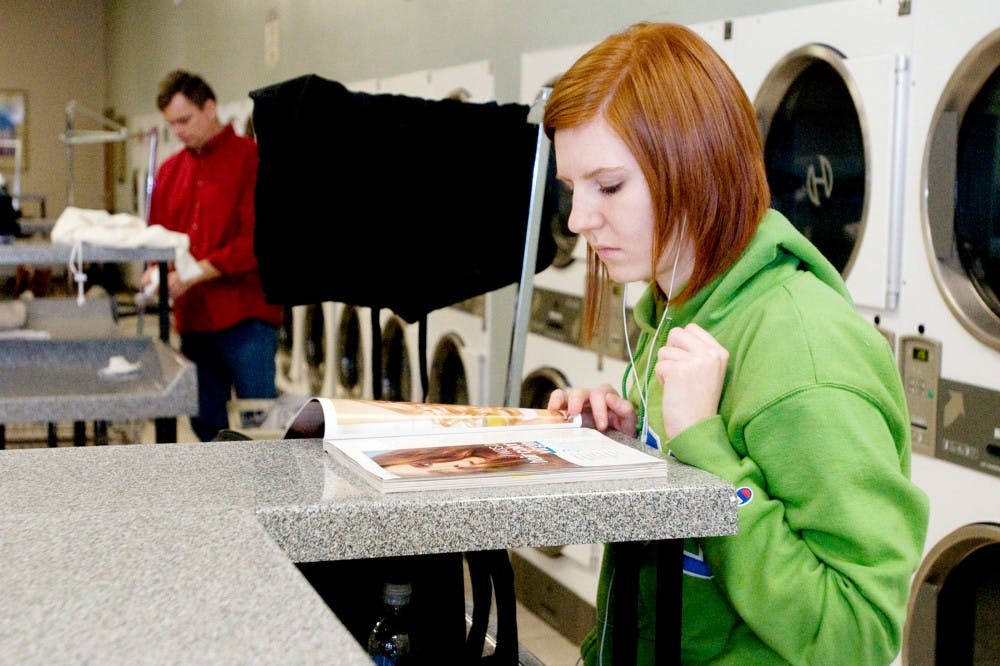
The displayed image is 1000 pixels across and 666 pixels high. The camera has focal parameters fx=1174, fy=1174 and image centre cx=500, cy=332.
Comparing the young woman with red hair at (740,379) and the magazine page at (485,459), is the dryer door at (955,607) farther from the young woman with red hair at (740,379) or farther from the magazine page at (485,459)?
the magazine page at (485,459)

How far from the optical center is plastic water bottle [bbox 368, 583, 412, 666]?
1.34m

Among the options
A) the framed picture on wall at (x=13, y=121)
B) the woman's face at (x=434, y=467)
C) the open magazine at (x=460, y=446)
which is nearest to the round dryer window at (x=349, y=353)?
the open magazine at (x=460, y=446)

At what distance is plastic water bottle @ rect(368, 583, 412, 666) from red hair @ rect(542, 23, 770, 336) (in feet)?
1.63

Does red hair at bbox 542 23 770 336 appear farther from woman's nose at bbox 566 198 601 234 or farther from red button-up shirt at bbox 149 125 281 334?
red button-up shirt at bbox 149 125 281 334

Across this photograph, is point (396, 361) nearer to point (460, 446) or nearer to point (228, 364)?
point (228, 364)

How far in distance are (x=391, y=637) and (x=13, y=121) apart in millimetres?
15108

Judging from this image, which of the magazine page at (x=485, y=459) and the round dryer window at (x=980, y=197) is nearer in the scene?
the magazine page at (x=485, y=459)

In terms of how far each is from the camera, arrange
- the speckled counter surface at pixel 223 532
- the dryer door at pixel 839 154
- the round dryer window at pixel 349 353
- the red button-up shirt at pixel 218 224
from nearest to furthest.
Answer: the speckled counter surface at pixel 223 532 → the dryer door at pixel 839 154 → the red button-up shirt at pixel 218 224 → the round dryer window at pixel 349 353

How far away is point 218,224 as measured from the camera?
4.53 metres

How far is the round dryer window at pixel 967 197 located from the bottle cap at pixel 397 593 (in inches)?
56.0

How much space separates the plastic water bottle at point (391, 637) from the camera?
1.34 meters

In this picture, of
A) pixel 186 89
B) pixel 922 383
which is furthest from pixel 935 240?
pixel 186 89

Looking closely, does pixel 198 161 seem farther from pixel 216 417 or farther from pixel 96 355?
pixel 96 355

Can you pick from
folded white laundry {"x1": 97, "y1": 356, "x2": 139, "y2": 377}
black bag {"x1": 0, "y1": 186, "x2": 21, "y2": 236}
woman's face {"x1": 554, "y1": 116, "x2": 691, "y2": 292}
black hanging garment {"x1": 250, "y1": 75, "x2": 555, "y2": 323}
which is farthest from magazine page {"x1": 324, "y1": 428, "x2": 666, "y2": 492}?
black bag {"x1": 0, "y1": 186, "x2": 21, "y2": 236}
